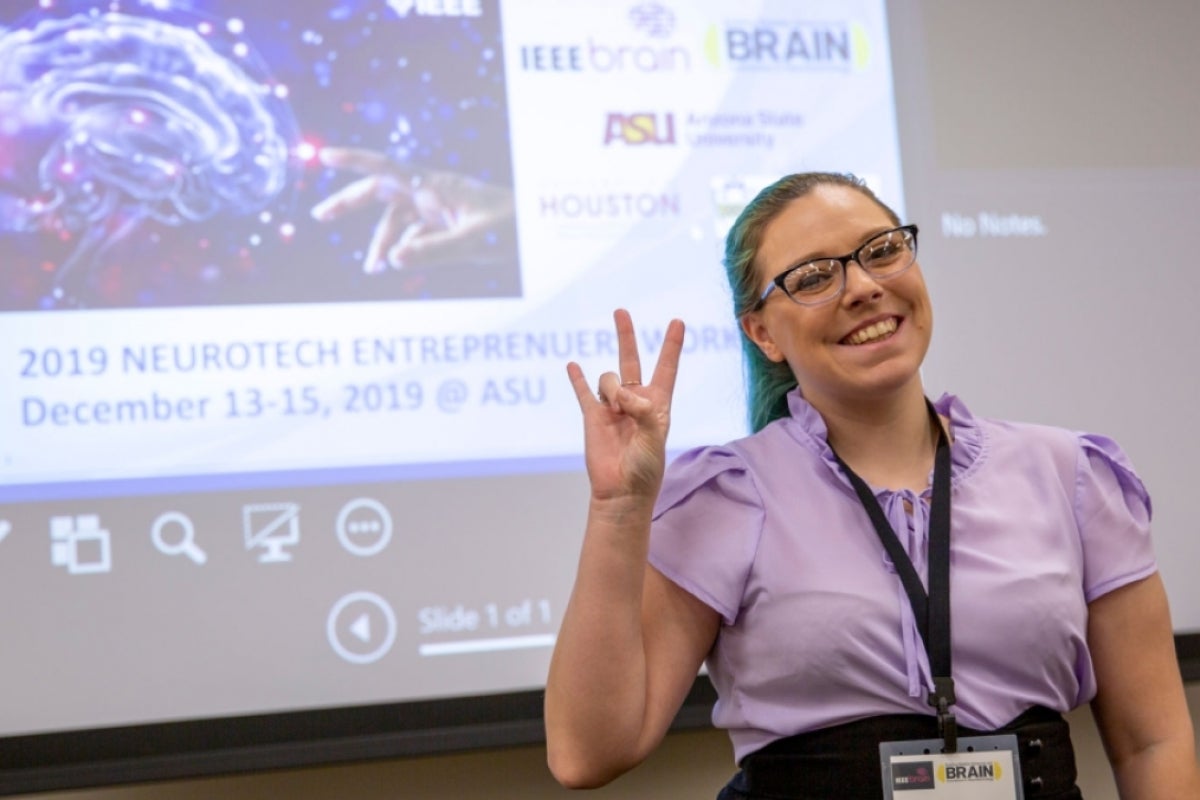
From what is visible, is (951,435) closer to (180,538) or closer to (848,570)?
(848,570)

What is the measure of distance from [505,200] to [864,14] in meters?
0.88

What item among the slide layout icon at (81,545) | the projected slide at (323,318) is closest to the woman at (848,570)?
the projected slide at (323,318)

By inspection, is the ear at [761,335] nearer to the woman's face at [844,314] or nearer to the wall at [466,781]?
the woman's face at [844,314]

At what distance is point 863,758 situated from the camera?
136 cm

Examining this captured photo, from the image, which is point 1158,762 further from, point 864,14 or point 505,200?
point 864,14

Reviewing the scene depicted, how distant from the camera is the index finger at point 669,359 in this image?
139 cm

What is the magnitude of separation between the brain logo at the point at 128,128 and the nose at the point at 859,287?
1391mm

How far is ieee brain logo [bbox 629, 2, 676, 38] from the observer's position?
2.70 m

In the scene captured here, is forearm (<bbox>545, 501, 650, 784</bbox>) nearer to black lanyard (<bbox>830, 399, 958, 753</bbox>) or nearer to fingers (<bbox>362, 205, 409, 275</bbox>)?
black lanyard (<bbox>830, 399, 958, 753</bbox>)

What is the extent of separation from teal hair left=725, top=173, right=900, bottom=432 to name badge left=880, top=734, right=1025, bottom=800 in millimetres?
450

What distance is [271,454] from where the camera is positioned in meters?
2.43

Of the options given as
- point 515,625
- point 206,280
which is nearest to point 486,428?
point 515,625

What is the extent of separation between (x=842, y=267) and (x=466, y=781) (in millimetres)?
1562

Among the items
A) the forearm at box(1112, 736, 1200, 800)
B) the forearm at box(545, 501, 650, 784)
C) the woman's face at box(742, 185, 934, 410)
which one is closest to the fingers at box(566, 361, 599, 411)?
the forearm at box(545, 501, 650, 784)
